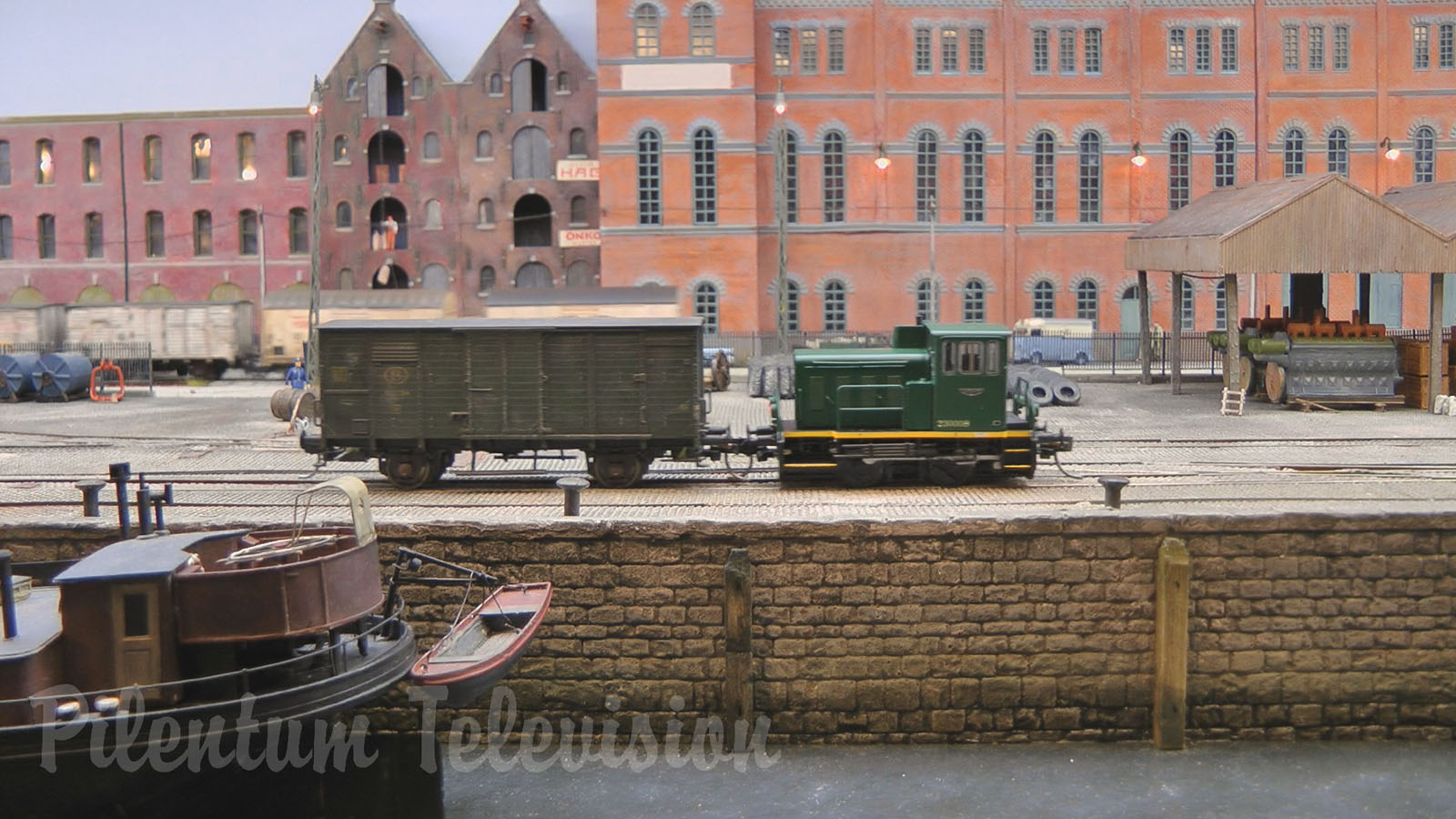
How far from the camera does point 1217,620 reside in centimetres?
1623

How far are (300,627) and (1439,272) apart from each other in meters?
28.2

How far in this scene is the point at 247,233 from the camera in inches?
2539

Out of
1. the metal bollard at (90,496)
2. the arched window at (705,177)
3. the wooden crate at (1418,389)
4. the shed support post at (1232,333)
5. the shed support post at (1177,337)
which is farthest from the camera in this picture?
the arched window at (705,177)

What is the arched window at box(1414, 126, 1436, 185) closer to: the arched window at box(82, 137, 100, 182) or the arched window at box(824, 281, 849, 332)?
the arched window at box(824, 281, 849, 332)

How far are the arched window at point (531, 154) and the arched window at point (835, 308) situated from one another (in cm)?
1322

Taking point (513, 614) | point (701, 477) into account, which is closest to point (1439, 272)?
point (701, 477)

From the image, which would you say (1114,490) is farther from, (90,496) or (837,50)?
(837,50)

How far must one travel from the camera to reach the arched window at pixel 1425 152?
177 ft

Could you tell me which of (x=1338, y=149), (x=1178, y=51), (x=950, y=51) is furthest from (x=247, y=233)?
(x=1338, y=149)

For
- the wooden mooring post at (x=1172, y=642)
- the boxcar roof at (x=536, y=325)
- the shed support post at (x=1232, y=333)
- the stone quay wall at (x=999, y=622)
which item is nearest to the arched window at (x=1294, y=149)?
the shed support post at (x=1232, y=333)

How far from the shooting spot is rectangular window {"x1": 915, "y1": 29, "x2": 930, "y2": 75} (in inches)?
2105

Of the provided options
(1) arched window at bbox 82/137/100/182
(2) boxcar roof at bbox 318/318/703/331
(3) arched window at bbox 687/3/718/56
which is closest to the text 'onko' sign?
(3) arched window at bbox 687/3/718/56

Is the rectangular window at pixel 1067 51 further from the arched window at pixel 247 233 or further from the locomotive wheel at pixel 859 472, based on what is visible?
the locomotive wheel at pixel 859 472

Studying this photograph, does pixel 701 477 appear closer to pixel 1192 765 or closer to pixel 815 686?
pixel 815 686
